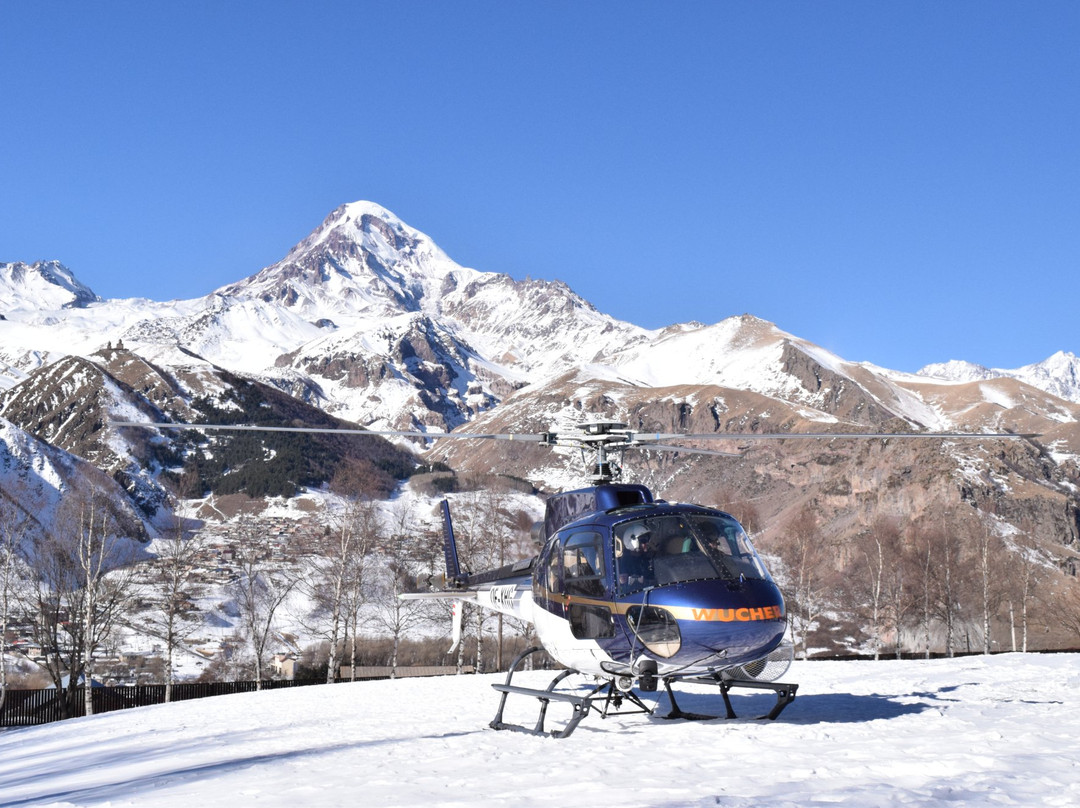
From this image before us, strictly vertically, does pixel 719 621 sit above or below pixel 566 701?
above

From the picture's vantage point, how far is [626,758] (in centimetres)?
1152

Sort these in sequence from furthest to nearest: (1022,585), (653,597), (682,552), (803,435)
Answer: (1022,585)
(803,435)
(682,552)
(653,597)

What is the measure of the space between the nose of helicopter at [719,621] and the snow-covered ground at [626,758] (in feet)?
3.66

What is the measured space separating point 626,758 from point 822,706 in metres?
6.19

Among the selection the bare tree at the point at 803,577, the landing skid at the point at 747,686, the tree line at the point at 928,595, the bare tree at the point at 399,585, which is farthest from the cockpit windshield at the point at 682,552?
the bare tree at the point at 803,577

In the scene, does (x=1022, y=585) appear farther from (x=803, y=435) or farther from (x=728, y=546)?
A: (x=728, y=546)

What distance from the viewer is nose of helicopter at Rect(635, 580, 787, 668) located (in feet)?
39.5

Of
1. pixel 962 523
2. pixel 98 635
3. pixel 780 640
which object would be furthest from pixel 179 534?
pixel 962 523

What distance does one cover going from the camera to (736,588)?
1227cm

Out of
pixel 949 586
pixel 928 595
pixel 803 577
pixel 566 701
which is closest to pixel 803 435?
pixel 566 701

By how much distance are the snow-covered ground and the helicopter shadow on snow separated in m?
0.05

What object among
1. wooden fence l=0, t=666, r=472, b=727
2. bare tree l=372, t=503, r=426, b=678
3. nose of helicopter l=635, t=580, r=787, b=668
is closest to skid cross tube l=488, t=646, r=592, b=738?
nose of helicopter l=635, t=580, r=787, b=668

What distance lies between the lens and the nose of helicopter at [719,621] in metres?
12.0

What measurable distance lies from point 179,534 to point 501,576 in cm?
3099
